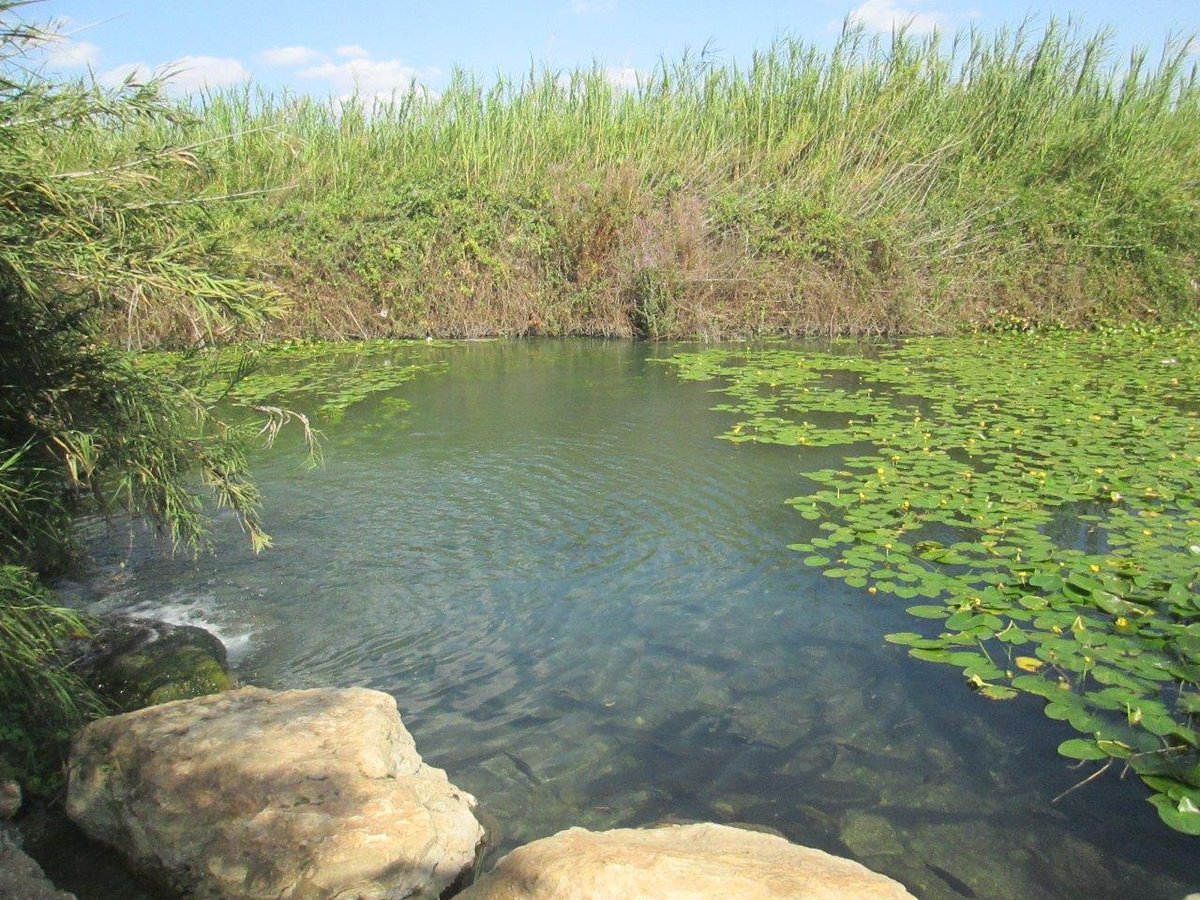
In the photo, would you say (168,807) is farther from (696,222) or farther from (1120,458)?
(696,222)

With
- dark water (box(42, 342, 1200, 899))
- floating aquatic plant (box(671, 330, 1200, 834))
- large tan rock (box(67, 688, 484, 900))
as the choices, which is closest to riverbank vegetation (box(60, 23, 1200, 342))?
floating aquatic plant (box(671, 330, 1200, 834))

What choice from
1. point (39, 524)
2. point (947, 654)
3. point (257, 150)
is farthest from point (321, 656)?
point (257, 150)

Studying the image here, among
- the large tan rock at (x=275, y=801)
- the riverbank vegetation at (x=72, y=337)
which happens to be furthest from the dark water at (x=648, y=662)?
the riverbank vegetation at (x=72, y=337)

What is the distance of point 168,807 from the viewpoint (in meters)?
2.69

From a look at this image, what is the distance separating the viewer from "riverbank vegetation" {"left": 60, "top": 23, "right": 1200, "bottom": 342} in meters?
13.3

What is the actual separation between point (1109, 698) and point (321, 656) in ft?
10.3

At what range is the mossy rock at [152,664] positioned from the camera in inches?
144

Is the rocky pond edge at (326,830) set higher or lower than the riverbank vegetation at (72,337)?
lower

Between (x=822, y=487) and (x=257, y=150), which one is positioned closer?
(x=822, y=487)

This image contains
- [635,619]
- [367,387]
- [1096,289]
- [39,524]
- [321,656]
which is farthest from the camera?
[1096,289]

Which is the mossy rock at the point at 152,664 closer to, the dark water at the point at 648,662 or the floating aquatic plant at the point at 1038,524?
the dark water at the point at 648,662

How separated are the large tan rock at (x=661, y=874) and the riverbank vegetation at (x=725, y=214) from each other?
37.2ft

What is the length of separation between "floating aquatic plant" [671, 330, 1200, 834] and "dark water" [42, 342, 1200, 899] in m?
0.16

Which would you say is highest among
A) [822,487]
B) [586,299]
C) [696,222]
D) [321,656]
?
[696,222]
